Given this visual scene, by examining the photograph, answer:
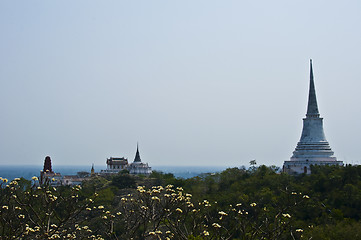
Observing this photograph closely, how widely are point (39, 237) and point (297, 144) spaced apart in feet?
213

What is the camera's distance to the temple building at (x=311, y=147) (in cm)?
7369

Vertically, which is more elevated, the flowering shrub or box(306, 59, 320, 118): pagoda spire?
box(306, 59, 320, 118): pagoda spire

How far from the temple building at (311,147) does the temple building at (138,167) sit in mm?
50170

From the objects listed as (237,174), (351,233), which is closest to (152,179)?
(237,174)

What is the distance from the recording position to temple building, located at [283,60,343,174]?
73688mm

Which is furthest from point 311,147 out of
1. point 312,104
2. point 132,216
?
point 132,216

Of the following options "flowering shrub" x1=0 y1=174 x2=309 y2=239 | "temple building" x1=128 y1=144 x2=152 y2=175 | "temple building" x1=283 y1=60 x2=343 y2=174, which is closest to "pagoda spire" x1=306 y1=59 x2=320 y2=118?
"temple building" x1=283 y1=60 x2=343 y2=174

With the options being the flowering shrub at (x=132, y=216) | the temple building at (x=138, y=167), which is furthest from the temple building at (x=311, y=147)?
the flowering shrub at (x=132, y=216)

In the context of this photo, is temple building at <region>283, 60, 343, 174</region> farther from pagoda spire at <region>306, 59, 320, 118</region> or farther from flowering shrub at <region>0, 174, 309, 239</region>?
flowering shrub at <region>0, 174, 309, 239</region>

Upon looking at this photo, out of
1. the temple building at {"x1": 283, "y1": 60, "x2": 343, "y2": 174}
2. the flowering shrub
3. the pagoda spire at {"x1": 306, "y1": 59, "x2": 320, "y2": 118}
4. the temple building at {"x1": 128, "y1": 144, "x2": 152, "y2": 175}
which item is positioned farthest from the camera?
the temple building at {"x1": 128, "y1": 144, "x2": 152, "y2": 175}

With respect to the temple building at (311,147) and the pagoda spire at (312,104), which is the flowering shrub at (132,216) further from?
the pagoda spire at (312,104)

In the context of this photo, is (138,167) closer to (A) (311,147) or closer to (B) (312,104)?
(A) (311,147)

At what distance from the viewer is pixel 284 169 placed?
75.1m

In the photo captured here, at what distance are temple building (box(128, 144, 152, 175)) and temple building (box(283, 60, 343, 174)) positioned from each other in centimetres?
5017
